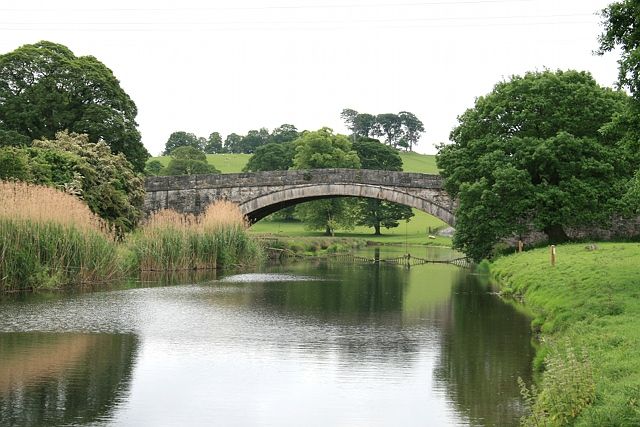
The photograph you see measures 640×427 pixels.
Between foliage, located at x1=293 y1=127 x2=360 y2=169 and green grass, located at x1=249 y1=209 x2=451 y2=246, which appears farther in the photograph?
foliage, located at x1=293 y1=127 x2=360 y2=169

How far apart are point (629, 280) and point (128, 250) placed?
17.3 m

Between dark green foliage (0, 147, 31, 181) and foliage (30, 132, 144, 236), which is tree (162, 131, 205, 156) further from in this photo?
dark green foliage (0, 147, 31, 181)

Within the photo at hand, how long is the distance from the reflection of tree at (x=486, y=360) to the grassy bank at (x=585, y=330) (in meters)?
0.37

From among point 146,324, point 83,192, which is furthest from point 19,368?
point 83,192

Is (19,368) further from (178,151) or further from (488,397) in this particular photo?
(178,151)

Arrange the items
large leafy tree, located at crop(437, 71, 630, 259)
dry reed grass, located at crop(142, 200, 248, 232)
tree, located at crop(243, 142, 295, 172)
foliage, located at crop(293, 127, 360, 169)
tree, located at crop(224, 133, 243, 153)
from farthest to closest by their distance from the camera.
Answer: tree, located at crop(224, 133, 243, 153)
tree, located at crop(243, 142, 295, 172)
foliage, located at crop(293, 127, 360, 169)
large leafy tree, located at crop(437, 71, 630, 259)
dry reed grass, located at crop(142, 200, 248, 232)

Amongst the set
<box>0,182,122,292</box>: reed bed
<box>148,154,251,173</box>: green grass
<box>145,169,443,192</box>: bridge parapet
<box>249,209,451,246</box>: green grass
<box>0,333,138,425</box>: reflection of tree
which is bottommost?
<box>0,333,138,425</box>: reflection of tree

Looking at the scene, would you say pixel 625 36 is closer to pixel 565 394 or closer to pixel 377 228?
pixel 565 394

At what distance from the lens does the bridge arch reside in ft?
131

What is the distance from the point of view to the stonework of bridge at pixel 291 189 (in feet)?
131

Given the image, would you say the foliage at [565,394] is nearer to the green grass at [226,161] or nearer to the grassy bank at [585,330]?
the grassy bank at [585,330]

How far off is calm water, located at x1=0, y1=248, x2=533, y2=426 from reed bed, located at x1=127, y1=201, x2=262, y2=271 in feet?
21.4

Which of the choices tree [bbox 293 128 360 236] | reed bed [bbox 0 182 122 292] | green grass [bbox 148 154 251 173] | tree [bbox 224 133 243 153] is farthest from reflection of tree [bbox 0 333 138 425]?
tree [bbox 224 133 243 153]

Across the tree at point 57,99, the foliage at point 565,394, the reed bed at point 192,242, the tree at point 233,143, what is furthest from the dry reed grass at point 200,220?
the tree at point 233,143
